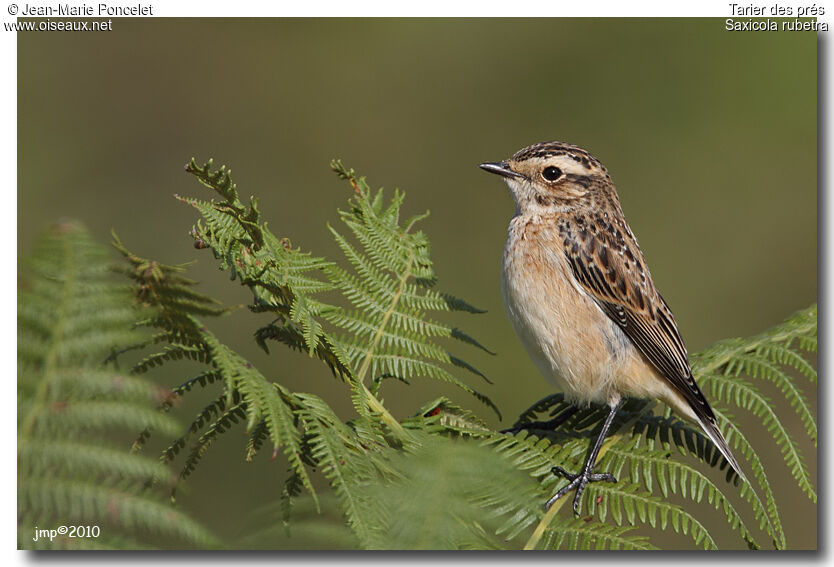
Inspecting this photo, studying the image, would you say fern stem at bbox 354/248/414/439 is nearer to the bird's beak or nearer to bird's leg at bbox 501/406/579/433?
bird's leg at bbox 501/406/579/433

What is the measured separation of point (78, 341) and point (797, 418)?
5.21 m

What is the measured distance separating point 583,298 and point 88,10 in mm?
3191

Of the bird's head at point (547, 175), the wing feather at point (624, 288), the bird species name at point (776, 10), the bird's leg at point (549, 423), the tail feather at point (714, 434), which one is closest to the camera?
the tail feather at point (714, 434)

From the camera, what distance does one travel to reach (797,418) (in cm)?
576

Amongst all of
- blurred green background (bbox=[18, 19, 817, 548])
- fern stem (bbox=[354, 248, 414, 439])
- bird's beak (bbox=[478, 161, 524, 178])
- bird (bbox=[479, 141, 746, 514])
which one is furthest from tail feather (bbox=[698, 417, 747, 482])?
blurred green background (bbox=[18, 19, 817, 548])

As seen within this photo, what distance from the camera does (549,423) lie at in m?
4.10

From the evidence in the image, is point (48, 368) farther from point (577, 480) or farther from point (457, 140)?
point (457, 140)

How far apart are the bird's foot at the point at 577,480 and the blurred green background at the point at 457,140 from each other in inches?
132

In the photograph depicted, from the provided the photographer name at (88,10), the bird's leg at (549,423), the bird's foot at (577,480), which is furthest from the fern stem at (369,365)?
the photographer name at (88,10)

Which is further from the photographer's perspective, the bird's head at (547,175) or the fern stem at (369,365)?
the bird's head at (547,175)

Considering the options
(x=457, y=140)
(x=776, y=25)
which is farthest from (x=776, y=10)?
(x=457, y=140)

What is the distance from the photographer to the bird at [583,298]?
13.4ft

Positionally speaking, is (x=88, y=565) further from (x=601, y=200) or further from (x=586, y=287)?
(x=601, y=200)

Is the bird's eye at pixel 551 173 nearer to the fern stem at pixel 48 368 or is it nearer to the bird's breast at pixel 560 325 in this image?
the bird's breast at pixel 560 325
